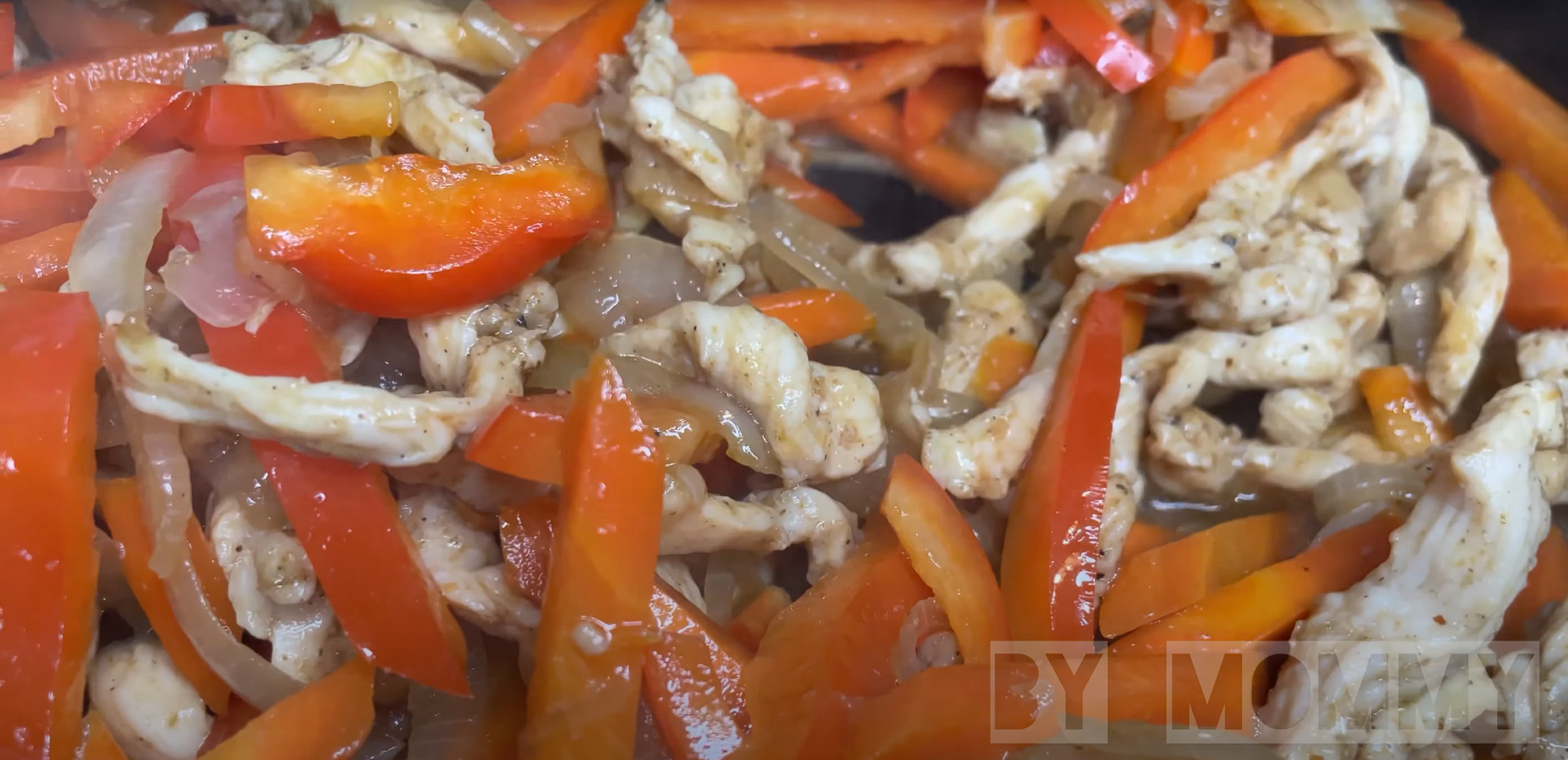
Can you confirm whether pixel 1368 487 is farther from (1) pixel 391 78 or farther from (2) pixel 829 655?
(1) pixel 391 78

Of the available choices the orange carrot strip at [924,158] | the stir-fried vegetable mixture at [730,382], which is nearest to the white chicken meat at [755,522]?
the stir-fried vegetable mixture at [730,382]

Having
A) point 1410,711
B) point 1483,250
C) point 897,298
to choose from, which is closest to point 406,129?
point 897,298

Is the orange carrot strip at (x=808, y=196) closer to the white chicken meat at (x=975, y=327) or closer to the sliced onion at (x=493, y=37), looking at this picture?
the white chicken meat at (x=975, y=327)

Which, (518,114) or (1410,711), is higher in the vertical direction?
(518,114)

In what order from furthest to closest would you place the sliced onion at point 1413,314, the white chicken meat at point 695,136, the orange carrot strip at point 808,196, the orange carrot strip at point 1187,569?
the orange carrot strip at point 808,196 → the sliced onion at point 1413,314 → the white chicken meat at point 695,136 → the orange carrot strip at point 1187,569

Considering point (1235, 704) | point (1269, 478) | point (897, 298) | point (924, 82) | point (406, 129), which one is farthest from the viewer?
point (924, 82)

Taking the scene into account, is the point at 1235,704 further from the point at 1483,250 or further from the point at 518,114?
the point at 518,114

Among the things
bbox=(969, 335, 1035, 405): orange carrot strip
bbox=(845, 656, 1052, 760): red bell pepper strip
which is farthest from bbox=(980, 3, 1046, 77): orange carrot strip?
bbox=(845, 656, 1052, 760): red bell pepper strip

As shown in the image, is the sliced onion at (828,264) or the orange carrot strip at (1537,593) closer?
→ the orange carrot strip at (1537,593)
